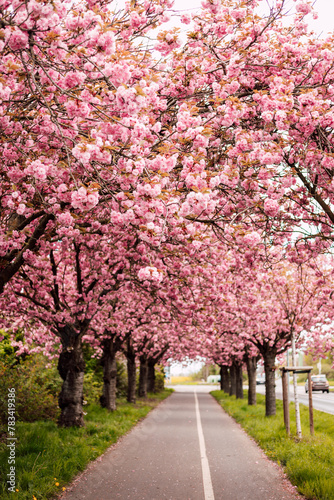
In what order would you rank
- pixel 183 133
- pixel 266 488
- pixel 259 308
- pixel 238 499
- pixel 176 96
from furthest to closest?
pixel 259 308
pixel 266 488
pixel 238 499
pixel 176 96
pixel 183 133

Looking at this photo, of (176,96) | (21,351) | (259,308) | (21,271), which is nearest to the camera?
(176,96)

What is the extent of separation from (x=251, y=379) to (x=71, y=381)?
14.5 metres

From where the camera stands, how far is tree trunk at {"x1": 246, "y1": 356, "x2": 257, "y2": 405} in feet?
76.3

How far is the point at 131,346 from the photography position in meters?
25.3

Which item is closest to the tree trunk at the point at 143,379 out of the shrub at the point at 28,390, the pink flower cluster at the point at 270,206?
the shrub at the point at 28,390

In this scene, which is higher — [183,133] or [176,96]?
[176,96]

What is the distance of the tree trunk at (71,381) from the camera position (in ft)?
39.4

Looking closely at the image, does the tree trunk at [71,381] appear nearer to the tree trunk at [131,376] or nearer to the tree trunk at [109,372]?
the tree trunk at [109,372]

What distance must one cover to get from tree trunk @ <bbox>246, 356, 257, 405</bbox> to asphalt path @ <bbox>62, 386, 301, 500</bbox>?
10293 millimetres

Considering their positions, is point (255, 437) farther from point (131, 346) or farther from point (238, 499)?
point (131, 346)

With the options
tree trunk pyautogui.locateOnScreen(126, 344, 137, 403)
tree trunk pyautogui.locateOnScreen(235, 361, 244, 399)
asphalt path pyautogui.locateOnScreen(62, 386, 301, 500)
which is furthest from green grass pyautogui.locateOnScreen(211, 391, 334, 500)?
tree trunk pyautogui.locateOnScreen(235, 361, 244, 399)

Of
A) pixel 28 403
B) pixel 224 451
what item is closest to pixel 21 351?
pixel 28 403

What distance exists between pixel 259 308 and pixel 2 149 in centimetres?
1282

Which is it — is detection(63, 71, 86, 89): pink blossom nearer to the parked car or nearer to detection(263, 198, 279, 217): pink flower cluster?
detection(263, 198, 279, 217): pink flower cluster
